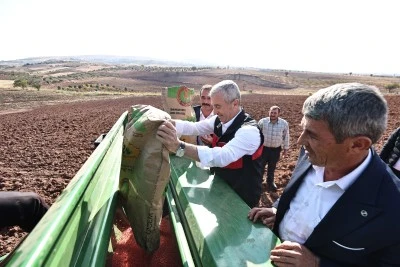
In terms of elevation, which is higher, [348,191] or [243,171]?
[348,191]

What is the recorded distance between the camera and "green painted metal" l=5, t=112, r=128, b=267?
100cm

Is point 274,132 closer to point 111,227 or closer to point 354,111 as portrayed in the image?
point 111,227

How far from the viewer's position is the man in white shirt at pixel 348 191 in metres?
1.33

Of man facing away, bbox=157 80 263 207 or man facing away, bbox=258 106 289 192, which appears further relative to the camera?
man facing away, bbox=258 106 289 192

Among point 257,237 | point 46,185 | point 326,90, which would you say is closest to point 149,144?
point 257,237

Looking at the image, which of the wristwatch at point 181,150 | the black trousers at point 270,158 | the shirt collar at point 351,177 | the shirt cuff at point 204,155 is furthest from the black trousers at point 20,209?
the black trousers at point 270,158

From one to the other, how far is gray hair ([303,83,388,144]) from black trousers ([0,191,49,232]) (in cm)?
184

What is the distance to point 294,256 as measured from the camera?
1.43 m

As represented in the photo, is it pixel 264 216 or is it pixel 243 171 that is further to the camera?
pixel 243 171

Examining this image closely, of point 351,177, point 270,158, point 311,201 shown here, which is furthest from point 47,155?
point 351,177

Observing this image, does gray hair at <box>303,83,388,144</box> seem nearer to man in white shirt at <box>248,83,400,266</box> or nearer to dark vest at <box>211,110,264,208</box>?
man in white shirt at <box>248,83,400,266</box>

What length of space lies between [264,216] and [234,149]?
623mm

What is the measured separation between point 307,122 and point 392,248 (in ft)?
1.94

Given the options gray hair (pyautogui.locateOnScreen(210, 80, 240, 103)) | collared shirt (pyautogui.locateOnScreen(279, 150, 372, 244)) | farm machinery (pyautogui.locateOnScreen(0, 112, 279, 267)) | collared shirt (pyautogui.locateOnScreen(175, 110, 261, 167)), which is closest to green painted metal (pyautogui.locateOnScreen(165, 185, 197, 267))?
farm machinery (pyautogui.locateOnScreen(0, 112, 279, 267))
